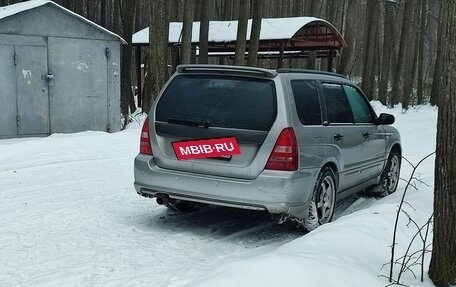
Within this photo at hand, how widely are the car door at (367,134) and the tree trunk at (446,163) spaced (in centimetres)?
292

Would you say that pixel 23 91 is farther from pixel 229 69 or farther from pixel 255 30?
pixel 255 30

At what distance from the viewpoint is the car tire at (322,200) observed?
5.30 metres

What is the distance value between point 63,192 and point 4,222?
1.59 metres

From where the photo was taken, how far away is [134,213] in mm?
6090

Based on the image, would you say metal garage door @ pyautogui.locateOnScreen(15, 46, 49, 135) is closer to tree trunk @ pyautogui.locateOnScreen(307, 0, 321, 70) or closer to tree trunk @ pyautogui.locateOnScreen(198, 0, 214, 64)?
tree trunk @ pyautogui.locateOnScreen(198, 0, 214, 64)

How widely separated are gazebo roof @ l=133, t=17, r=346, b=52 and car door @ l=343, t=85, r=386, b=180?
1083 cm

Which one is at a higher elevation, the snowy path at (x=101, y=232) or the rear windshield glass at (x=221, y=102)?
the rear windshield glass at (x=221, y=102)

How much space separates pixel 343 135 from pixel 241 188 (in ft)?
5.67

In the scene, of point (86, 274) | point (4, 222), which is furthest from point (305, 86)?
point (4, 222)

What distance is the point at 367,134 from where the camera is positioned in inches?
264

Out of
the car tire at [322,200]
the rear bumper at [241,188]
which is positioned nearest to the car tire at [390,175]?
the car tire at [322,200]

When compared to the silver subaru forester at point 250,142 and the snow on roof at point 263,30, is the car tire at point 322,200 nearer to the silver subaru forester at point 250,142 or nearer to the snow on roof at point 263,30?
the silver subaru forester at point 250,142

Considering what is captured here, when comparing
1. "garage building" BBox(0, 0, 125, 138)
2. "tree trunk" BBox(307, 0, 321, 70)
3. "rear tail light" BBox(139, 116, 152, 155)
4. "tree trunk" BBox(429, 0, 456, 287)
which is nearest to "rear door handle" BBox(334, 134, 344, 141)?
"rear tail light" BBox(139, 116, 152, 155)

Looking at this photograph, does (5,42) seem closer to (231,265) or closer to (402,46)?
(231,265)
